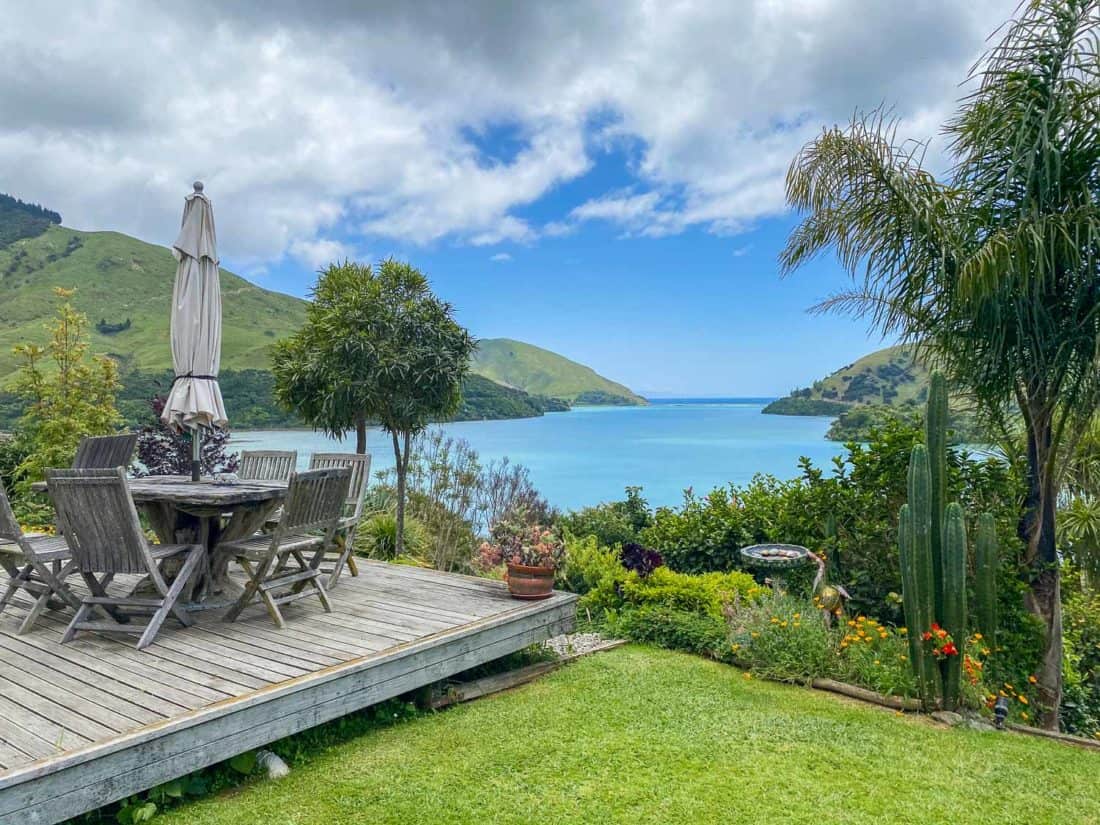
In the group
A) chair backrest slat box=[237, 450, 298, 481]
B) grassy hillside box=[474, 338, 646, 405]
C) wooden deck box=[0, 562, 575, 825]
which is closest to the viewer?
wooden deck box=[0, 562, 575, 825]

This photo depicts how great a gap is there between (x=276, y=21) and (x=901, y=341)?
9.24 meters

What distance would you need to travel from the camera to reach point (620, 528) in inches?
331

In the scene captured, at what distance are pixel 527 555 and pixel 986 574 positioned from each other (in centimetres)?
337

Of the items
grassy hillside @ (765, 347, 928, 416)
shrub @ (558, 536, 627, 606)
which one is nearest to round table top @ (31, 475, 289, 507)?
shrub @ (558, 536, 627, 606)

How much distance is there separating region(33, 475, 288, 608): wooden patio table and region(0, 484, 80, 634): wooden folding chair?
383 millimetres

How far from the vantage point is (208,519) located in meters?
4.61

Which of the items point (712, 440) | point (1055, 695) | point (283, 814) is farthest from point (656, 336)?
point (283, 814)

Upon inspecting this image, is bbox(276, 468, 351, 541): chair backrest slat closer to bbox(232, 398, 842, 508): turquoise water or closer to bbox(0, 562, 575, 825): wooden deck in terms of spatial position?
bbox(0, 562, 575, 825): wooden deck

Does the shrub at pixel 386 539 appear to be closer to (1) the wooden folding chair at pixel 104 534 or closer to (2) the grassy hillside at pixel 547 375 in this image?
(1) the wooden folding chair at pixel 104 534

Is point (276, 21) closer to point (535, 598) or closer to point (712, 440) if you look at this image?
point (535, 598)

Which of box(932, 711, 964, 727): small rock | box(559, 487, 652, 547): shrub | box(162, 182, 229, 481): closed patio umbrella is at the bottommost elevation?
box(932, 711, 964, 727): small rock

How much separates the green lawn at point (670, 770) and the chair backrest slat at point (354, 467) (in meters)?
2.36

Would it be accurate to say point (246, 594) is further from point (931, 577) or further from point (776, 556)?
point (931, 577)

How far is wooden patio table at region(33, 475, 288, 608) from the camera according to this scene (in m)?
4.32
